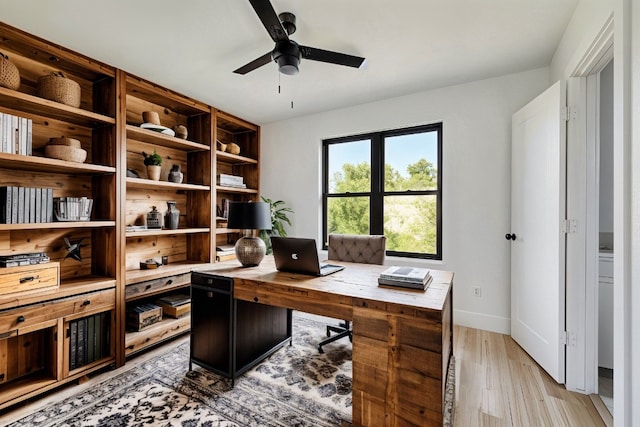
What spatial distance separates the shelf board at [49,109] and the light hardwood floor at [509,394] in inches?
134

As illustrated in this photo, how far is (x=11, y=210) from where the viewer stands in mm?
1893

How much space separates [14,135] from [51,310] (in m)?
1.23

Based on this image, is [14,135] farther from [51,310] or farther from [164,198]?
[164,198]

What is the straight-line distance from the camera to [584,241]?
1.91 m

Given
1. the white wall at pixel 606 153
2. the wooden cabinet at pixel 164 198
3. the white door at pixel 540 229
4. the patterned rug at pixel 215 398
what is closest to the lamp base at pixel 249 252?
the patterned rug at pixel 215 398

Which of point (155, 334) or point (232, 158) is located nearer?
point (155, 334)

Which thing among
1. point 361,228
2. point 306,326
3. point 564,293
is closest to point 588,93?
point 564,293

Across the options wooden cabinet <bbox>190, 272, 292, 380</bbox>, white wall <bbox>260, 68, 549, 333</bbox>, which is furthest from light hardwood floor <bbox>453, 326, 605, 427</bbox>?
wooden cabinet <bbox>190, 272, 292, 380</bbox>

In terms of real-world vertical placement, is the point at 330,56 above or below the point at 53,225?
above

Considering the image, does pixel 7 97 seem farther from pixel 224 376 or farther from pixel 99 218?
pixel 224 376

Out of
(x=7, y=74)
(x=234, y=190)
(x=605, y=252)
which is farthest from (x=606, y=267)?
(x=7, y=74)

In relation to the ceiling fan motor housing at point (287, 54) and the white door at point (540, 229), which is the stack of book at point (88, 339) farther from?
the white door at point (540, 229)

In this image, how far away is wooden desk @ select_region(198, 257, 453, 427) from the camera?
4.21ft

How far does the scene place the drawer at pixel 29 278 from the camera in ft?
5.96
